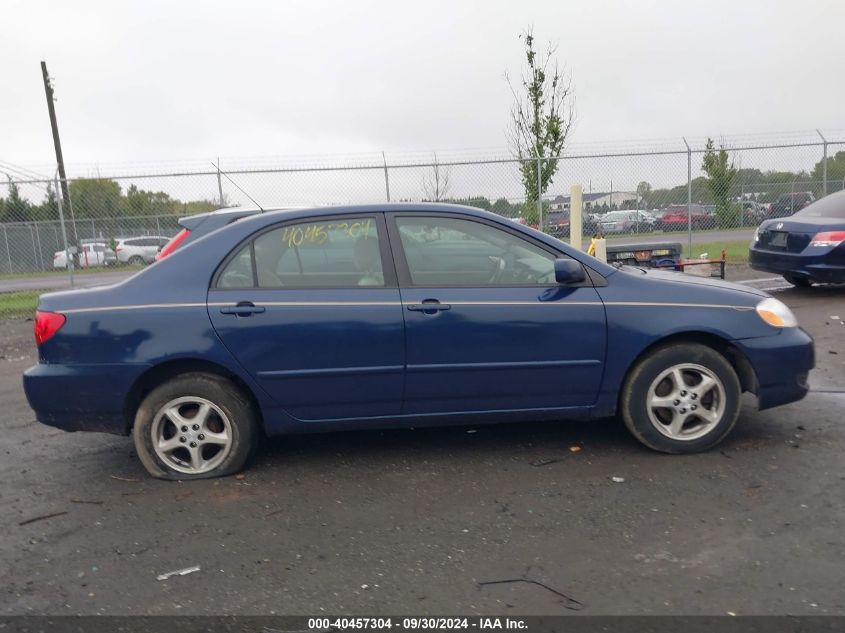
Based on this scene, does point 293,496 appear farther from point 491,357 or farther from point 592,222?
point 592,222

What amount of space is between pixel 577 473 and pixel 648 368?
A: 0.74m

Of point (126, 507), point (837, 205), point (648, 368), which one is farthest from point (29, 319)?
point (837, 205)

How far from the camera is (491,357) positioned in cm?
434

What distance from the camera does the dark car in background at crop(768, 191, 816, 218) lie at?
16.9 meters

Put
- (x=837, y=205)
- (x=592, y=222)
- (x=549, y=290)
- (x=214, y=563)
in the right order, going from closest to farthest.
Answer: (x=214, y=563)
(x=549, y=290)
(x=837, y=205)
(x=592, y=222)

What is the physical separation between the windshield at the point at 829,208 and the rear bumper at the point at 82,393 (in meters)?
9.20

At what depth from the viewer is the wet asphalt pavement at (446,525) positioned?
3.10m

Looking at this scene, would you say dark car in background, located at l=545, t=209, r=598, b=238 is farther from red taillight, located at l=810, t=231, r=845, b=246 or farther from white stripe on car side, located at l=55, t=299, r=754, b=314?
white stripe on car side, located at l=55, t=299, r=754, b=314

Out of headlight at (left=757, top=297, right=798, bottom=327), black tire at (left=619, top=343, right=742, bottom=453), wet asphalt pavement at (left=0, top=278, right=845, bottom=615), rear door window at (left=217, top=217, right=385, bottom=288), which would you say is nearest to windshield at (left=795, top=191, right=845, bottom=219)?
wet asphalt pavement at (left=0, top=278, right=845, bottom=615)

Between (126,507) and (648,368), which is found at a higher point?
(648,368)

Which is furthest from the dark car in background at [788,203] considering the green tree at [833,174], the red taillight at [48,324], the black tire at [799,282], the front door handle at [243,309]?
the red taillight at [48,324]

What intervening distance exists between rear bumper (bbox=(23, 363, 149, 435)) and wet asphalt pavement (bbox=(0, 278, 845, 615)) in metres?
0.41

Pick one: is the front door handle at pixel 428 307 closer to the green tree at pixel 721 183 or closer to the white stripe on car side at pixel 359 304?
the white stripe on car side at pixel 359 304

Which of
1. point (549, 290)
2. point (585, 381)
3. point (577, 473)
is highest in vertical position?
point (549, 290)
